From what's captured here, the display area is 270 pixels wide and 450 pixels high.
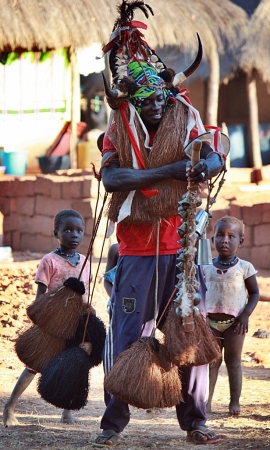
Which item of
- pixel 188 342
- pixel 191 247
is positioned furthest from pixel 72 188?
pixel 188 342

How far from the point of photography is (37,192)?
1341 centimetres

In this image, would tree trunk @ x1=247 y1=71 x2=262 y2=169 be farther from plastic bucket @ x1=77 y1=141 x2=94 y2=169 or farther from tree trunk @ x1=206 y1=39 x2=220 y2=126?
plastic bucket @ x1=77 y1=141 x2=94 y2=169

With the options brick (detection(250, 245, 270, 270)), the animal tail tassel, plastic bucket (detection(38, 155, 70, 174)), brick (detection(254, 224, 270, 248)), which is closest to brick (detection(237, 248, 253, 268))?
brick (detection(250, 245, 270, 270))

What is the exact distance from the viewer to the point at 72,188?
12391 millimetres

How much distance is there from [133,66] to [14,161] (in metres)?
10.9

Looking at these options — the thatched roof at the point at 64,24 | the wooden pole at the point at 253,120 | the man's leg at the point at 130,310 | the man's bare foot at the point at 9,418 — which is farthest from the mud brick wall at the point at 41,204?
the man's leg at the point at 130,310

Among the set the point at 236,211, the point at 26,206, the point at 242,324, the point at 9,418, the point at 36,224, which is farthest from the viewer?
the point at 26,206

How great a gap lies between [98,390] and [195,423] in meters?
2.49

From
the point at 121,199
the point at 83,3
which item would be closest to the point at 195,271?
the point at 121,199

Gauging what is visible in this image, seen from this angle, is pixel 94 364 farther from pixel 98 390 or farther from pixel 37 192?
pixel 37 192

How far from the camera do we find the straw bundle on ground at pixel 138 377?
3939mm

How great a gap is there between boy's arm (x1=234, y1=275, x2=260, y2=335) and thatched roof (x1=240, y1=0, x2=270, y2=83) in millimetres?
11856

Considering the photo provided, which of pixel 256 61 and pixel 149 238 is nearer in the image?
pixel 149 238

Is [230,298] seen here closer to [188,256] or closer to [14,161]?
[188,256]
